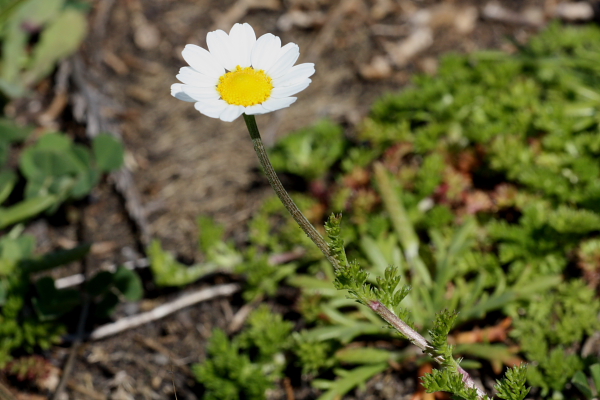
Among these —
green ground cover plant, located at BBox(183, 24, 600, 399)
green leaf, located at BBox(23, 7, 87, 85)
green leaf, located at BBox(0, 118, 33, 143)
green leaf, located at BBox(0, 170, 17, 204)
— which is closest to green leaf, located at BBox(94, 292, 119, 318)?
green ground cover plant, located at BBox(183, 24, 600, 399)

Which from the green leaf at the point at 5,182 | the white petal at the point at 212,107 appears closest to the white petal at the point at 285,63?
the white petal at the point at 212,107

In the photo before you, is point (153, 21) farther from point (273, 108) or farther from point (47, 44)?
point (273, 108)

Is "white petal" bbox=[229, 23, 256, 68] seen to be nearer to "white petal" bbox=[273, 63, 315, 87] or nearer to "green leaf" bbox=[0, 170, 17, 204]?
"white petal" bbox=[273, 63, 315, 87]

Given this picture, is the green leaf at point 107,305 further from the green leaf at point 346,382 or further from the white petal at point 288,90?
the white petal at point 288,90

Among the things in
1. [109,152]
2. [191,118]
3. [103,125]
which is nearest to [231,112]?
[109,152]

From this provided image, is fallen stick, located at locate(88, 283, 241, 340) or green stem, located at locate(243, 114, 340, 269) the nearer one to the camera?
green stem, located at locate(243, 114, 340, 269)

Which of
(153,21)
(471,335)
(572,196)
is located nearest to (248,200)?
(471,335)
